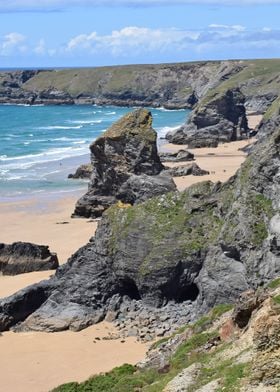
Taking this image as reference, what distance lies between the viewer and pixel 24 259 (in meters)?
34.2

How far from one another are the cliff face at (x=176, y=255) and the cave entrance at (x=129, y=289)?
0.04 metres

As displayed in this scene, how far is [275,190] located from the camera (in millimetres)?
23922

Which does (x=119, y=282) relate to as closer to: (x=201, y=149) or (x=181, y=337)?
(x=181, y=337)

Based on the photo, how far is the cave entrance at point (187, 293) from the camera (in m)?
26.6

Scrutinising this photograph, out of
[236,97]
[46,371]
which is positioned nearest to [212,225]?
[46,371]

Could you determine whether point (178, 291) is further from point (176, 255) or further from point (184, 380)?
point (184, 380)

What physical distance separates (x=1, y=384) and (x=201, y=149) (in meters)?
70.8

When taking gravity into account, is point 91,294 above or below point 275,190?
below

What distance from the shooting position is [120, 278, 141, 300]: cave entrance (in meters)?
27.4

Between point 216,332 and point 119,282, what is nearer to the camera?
point 216,332

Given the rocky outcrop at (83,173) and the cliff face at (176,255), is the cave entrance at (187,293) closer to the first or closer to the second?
the cliff face at (176,255)

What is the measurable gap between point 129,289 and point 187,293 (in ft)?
7.36

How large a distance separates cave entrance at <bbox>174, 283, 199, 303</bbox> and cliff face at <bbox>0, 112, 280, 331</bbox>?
0.04 m

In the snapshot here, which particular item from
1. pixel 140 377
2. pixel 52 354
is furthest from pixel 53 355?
pixel 140 377
